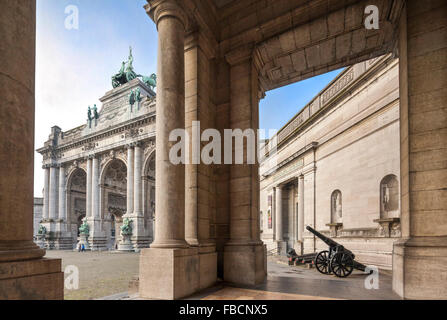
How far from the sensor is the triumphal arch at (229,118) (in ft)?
11.5

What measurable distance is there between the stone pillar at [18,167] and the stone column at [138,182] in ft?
100

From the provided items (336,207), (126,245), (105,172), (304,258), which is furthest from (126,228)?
(336,207)

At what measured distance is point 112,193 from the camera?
41531mm

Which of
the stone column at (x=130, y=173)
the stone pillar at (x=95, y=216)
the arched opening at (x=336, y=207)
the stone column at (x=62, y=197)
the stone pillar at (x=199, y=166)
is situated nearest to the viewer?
the stone pillar at (x=199, y=166)

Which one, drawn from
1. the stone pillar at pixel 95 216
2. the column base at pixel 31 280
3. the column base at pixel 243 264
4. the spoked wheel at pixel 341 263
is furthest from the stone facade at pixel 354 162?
the stone pillar at pixel 95 216

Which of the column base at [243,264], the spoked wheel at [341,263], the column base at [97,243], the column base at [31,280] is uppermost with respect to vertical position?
the column base at [31,280]

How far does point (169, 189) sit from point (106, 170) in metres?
36.3

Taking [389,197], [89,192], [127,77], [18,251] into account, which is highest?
[127,77]

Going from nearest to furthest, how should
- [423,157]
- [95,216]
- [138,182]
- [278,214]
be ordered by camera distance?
[423,157] → [278,214] → [138,182] → [95,216]

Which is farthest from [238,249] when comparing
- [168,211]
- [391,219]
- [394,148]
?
[394,148]

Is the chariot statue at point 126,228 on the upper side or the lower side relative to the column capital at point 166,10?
lower

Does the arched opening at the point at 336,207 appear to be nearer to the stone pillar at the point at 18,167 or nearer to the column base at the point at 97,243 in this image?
the stone pillar at the point at 18,167

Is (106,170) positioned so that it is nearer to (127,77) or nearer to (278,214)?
(127,77)
